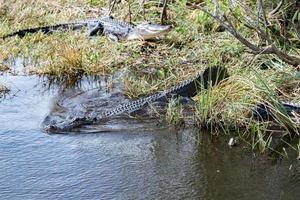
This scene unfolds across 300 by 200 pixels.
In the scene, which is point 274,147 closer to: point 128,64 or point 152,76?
point 152,76

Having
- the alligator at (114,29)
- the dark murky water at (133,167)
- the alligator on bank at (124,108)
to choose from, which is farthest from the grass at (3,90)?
the alligator at (114,29)

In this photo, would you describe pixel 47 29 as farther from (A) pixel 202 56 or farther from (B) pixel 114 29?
(A) pixel 202 56

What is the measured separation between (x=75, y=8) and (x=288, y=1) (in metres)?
4.62

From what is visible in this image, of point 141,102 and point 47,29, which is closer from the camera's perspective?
point 141,102

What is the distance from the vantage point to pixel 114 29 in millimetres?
8250

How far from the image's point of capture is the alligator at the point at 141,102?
487 cm

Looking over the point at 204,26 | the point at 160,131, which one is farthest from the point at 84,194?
the point at 204,26

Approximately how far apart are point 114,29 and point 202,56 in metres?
2.04

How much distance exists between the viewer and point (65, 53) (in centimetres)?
666

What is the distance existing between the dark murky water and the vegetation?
39 centimetres

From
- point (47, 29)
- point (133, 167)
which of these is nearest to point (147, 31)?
point (47, 29)

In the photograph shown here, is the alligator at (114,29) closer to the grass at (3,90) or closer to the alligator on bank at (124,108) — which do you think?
the alligator on bank at (124,108)

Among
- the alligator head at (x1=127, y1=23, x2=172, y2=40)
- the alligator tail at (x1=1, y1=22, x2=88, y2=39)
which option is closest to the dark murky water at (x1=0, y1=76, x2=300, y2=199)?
the alligator head at (x1=127, y1=23, x2=172, y2=40)

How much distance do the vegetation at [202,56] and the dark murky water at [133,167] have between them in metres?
0.39
